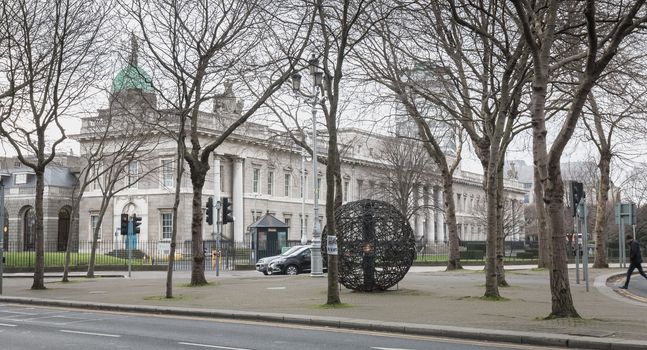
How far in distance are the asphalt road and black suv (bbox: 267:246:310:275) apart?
20.4 meters

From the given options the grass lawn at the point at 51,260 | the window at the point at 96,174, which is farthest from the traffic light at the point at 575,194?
the grass lawn at the point at 51,260

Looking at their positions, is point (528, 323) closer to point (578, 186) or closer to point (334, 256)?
point (334, 256)

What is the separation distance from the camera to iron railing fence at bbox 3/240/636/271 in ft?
154

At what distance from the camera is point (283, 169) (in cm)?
7612

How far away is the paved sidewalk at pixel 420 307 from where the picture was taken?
12.5 m

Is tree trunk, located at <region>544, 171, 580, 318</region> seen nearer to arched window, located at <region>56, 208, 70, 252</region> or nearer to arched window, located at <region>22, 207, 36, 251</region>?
arched window, located at <region>22, 207, 36, 251</region>

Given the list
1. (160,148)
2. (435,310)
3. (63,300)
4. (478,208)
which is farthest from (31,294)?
(478,208)

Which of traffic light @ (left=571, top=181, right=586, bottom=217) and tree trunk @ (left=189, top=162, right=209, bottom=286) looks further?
tree trunk @ (left=189, top=162, right=209, bottom=286)

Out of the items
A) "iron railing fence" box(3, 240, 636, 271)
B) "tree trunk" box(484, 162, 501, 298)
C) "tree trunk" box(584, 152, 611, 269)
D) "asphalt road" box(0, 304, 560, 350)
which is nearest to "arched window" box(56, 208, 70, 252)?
"iron railing fence" box(3, 240, 636, 271)

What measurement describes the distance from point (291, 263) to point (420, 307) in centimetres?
2063

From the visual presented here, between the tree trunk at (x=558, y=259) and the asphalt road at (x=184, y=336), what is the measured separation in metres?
2.65

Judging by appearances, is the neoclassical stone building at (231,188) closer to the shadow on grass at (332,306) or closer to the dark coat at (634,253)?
the dark coat at (634,253)

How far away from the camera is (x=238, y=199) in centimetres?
7044

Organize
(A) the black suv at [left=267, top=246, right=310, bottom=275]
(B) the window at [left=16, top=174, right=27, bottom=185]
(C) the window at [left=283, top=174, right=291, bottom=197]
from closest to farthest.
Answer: (A) the black suv at [left=267, top=246, right=310, bottom=275]
(B) the window at [left=16, top=174, right=27, bottom=185]
(C) the window at [left=283, top=174, right=291, bottom=197]
